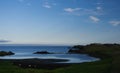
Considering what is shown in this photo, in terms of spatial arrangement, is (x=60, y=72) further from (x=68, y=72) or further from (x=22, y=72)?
(x=22, y=72)

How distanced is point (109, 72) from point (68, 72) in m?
7.71

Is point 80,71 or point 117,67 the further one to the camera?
point 80,71

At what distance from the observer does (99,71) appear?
46406 mm

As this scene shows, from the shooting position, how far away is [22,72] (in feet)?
156

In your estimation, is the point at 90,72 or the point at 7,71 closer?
the point at 90,72

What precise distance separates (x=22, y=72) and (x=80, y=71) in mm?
10228

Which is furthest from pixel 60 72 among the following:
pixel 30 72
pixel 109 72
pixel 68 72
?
pixel 109 72

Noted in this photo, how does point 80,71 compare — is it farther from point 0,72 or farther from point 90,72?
point 0,72

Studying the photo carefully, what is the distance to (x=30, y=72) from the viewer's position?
1893 inches

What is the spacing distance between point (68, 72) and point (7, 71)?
36.3 feet

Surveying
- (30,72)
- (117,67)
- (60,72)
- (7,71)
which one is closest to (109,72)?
(117,67)

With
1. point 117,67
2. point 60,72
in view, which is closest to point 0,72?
point 60,72

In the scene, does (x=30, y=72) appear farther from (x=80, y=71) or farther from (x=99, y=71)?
(x=99, y=71)

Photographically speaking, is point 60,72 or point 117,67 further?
point 60,72
